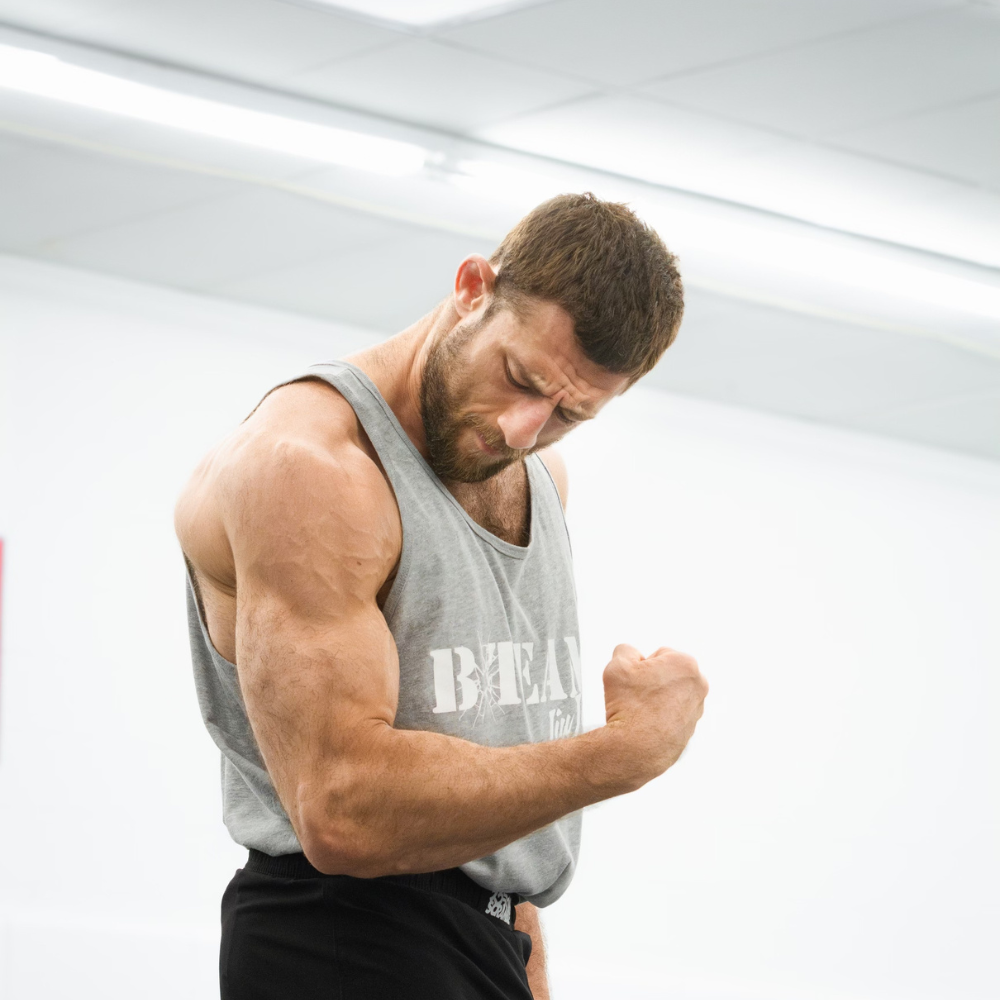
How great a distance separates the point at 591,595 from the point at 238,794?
378 cm

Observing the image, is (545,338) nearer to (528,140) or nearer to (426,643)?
(426,643)

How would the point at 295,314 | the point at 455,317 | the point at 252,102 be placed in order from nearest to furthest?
1. the point at 455,317
2. the point at 252,102
3. the point at 295,314

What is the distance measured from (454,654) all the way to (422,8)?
6.70ft

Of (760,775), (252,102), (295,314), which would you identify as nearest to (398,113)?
(252,102)

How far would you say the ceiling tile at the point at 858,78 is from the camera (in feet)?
9.32

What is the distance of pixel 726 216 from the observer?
3.79 metres

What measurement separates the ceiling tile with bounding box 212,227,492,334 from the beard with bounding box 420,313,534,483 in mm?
2765

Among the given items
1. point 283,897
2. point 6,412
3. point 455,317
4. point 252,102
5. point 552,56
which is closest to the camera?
point 283,897

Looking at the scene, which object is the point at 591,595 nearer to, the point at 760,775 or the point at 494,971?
the point at 760,775

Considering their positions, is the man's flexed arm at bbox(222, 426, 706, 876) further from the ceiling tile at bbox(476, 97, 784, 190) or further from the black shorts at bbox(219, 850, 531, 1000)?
the ceiling tile at bbox(476, 97, 784, 190)

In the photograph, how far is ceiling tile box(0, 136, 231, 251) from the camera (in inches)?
144

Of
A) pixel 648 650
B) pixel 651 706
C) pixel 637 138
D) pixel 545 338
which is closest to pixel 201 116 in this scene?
pixel 637 138

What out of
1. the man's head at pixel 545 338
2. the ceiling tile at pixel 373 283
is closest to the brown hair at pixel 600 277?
the man's head at pixel 545 338

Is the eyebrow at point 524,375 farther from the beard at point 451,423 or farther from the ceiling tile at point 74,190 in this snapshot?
the ceiling tile at point 74,190
